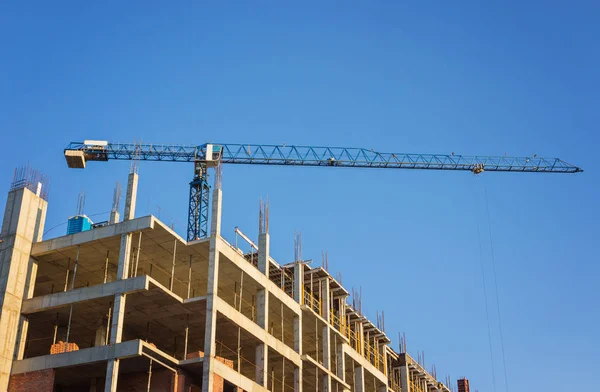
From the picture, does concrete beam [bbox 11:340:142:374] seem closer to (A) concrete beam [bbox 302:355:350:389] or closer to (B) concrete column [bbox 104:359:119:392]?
(B) concrete column [bbox 104:359:119:392]

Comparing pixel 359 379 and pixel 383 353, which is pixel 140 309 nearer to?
pixel 359 379

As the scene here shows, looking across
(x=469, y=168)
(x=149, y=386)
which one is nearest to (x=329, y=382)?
(x=149, y=386)

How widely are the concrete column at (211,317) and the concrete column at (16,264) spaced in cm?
1112

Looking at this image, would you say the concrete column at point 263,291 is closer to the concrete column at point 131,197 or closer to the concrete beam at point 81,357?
the concrete column at point 131,197

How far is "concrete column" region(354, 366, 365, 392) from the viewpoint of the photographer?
6975 centimetres

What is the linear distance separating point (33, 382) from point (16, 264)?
24.6 feet

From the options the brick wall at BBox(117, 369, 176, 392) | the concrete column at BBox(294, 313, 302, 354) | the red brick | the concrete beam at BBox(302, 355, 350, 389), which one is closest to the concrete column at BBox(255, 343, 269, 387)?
the concrete column at BBox(294, 313, 302, 354)

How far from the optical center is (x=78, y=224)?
5703 cm

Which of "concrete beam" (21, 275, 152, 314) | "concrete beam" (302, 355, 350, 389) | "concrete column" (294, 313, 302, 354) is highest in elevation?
"concrete column" (294, 313, 302, 354)

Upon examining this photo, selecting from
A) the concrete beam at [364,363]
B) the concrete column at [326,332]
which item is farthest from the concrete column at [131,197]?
the concrete beam at [364,363]

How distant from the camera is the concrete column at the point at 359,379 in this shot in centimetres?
6975

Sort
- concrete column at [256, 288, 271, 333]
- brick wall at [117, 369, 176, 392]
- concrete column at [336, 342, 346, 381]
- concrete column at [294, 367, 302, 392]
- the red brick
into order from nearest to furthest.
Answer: brick wall at [117, 369, 176, 392] → the red brick → concrete column at [256, 288, 271, 333] → concrete column at [294, 367, 302, 392] → concrete column at [336, 342, 346, 381]

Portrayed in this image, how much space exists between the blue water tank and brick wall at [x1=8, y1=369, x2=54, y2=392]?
1070 centimetres

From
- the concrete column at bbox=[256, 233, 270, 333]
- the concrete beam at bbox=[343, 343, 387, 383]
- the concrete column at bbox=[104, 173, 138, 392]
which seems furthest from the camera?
the concrete beam at bbox=[343, 343, 387, 383]
